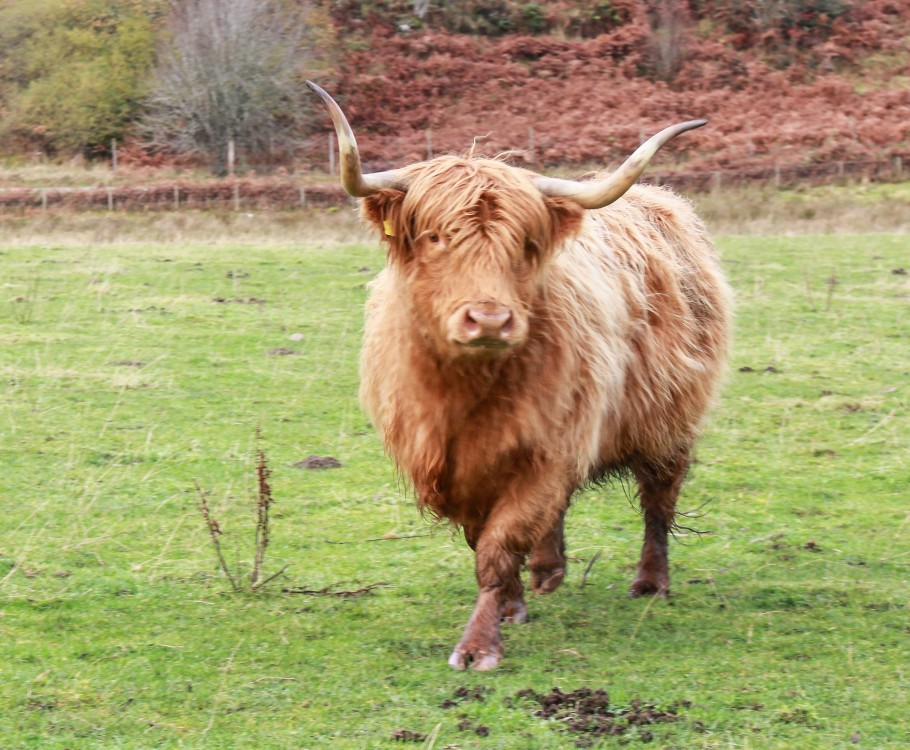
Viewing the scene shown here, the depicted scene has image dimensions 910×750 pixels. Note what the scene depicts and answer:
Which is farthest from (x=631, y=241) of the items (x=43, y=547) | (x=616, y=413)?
(x=43, y=547)

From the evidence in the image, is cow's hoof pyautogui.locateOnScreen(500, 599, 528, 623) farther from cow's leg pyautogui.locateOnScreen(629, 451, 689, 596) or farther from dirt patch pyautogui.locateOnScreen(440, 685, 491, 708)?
dirt patch pyautogui.locateOnScreen(440, 685, 491, 708)

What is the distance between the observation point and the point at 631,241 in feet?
19.8

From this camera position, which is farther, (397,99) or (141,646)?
(397,99)

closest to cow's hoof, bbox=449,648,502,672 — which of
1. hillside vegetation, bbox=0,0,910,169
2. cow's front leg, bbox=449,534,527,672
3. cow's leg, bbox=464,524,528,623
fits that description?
cow's front leg, bbox=449,534,527,672

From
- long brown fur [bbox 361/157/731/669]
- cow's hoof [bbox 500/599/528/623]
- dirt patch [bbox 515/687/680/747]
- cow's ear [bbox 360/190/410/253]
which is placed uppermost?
cow's ear [bbox 360/190/410/253]

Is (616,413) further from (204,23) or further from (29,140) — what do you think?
(29,140)

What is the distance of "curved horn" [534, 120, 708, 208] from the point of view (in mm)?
4820

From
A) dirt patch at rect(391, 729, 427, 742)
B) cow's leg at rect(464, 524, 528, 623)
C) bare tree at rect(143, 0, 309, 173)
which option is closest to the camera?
dirt patch at rect(391, 729, 427, 742)

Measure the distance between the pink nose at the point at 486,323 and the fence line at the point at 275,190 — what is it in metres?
20.2

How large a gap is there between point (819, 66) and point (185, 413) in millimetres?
32436

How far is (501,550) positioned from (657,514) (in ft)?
5.13

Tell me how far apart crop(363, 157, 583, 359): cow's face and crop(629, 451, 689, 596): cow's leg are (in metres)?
1.63

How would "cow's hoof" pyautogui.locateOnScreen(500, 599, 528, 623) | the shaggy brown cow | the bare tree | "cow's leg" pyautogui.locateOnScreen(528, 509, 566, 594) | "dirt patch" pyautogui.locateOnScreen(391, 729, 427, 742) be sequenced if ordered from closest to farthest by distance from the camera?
"dirt patch" pyautogui.locateOnScreen(391, 729, 427, 742) → the shaggy brown cow → "cow's hoof" pyautogui.locateOnScreen(500, 599, 528, 623) → "cow's leg" pyautogui.locateOnScreen(528, 509, 566, 594) → the bare tree

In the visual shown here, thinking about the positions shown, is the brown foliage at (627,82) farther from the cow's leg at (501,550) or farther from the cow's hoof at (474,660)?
the cow's hoof at (474,660)
